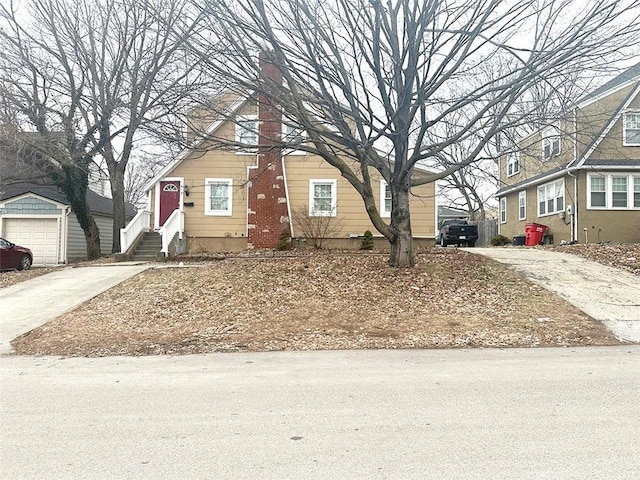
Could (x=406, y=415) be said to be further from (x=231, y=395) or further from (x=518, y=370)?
(x=518, y=370)

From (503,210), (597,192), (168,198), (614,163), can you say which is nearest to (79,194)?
(168,198)

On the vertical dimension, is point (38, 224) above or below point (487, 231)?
below

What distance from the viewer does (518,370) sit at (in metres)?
5.95

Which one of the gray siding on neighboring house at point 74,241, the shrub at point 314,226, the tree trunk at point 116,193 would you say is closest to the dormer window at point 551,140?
the shrub at point 314,226

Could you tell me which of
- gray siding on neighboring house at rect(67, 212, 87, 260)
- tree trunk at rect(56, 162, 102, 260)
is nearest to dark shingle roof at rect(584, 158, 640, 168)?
tree trunk at rect(56, 162, 102, 260)

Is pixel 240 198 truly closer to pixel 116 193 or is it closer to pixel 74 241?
pixel 116 193

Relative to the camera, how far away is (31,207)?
22.3 meters

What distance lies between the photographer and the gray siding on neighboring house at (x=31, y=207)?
72.9ft

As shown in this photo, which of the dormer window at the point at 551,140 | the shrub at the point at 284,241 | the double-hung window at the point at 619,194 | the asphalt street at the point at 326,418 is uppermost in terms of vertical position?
the dormer window at the point at 551,140

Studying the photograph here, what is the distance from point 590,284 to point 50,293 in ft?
43.5

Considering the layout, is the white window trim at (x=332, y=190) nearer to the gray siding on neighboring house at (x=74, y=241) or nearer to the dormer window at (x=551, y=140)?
the dormer window at (x=551, y=140)

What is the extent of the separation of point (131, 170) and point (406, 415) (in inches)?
1739

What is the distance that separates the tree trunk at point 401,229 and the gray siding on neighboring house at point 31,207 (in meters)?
17.4

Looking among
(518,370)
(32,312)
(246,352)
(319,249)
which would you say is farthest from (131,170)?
(518,370)
